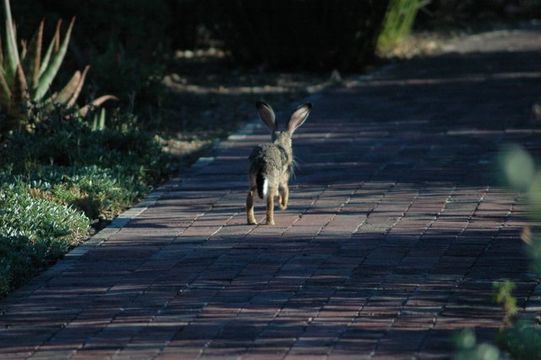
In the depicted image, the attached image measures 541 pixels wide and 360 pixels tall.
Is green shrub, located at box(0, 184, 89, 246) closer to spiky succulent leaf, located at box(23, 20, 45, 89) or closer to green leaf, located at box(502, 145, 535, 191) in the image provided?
spiky succulent leaf, located at box(23, 20, 45, 89)

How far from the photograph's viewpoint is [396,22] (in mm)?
16938

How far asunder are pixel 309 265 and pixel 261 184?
2.99 feet

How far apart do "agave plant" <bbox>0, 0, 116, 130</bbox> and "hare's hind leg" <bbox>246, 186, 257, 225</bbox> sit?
123 inches

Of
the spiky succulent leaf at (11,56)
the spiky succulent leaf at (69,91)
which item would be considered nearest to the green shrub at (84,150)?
the spiky succulent leaf at (69,91)

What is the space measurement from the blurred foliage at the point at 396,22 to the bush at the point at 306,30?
0.48 metres

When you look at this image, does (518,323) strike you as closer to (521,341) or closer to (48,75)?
(521,341)

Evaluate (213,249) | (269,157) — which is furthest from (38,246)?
(269,157)

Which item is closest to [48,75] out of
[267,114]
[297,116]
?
[267,114]

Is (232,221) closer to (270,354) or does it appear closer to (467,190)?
(467,190)

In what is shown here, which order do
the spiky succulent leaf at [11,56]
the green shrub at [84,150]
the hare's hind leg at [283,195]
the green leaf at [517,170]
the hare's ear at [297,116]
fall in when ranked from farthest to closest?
1. the spiky succulent leaf at [11,56]
2. the green shrub at [84,150]
3. the hare's ear at [297,116]
4. the hare's hind leg at [283,195]
5. the green leaf at [517,170]

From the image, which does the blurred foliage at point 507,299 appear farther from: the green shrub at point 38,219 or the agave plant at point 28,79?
the agave plant at point 28,79

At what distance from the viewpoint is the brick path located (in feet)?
19.0

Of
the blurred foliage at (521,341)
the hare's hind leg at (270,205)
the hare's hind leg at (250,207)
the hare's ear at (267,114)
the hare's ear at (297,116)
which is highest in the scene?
the hare's ear at (297,116)

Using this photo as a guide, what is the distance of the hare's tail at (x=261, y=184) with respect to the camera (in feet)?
25.5
